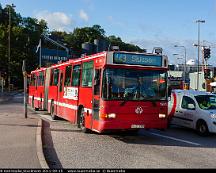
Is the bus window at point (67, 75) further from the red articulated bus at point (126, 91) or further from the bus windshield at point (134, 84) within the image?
the bus windshield at point (134, 84)

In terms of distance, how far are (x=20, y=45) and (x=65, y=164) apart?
7836 cm

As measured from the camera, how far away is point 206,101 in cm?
1695

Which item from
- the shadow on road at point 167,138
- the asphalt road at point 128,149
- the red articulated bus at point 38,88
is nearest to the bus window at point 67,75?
the asphalt road at point 128,149

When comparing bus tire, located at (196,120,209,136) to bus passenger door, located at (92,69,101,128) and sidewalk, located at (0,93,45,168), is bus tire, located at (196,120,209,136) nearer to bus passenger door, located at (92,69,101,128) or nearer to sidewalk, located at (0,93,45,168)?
bus passenger door, located at (92,69,101,128)

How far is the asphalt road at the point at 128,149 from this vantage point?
1012 cm

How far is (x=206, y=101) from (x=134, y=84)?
14.7ft

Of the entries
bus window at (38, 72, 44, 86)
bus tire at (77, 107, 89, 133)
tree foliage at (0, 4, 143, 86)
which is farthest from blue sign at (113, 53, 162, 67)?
tree foliage at (0, 4, 143, 86)

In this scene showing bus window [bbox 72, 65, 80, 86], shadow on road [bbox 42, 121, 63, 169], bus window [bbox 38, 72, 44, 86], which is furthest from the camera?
bus window [bbox 38, 72, 44, 86]

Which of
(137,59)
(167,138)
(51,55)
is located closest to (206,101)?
(167,138)

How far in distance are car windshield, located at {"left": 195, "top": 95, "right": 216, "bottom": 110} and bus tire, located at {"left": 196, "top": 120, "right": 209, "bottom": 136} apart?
1.98ft

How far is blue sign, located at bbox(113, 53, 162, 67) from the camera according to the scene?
541 inches

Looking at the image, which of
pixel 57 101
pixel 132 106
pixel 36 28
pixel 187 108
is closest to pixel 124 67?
pixel 132 106

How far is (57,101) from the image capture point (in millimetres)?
20625

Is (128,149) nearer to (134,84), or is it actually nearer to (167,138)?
(134,84)
